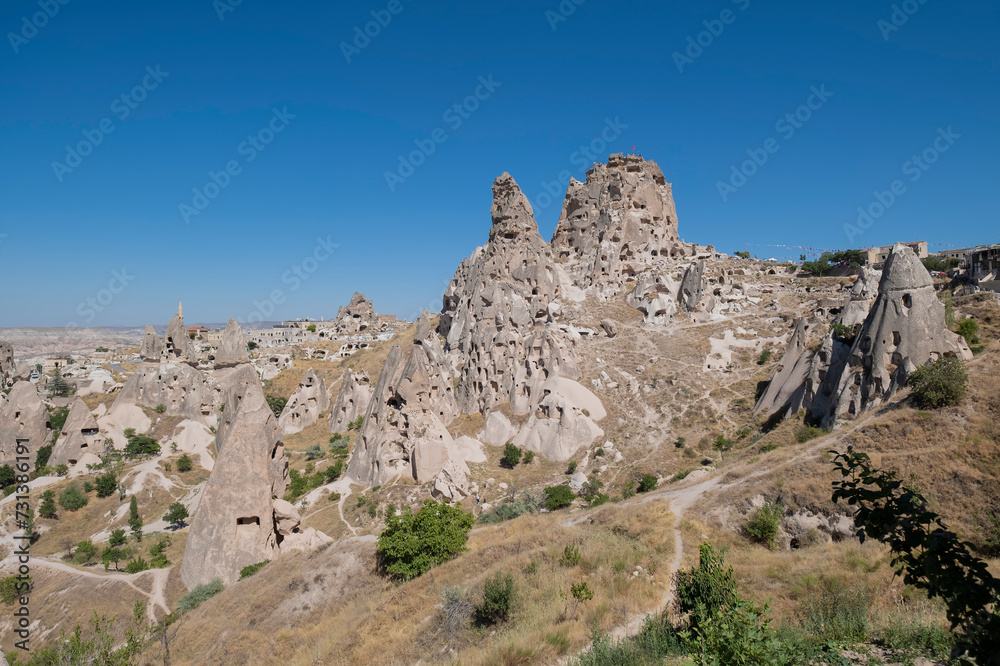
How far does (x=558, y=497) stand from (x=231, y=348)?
132 ft

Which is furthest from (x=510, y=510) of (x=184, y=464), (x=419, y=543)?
(x=184, y=464)

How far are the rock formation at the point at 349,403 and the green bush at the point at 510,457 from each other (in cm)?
1699

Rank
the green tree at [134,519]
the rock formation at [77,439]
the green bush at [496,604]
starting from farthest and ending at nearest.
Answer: the rock formation at [77,439] < the green tree at [134,519] < the green bush at [496,604]

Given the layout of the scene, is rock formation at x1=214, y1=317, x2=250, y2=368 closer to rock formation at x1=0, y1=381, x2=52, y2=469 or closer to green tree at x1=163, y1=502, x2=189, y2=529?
rock formation at x1=0, y1=381, x2=52, y2=469

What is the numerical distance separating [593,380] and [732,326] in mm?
15126

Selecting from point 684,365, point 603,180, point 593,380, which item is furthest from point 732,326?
point 603,180

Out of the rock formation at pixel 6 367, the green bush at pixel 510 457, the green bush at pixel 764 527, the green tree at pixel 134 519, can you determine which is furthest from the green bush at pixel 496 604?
the rock formation at pixel 6 367

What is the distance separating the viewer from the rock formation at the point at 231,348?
48250 mm

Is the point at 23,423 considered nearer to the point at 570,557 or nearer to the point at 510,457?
the point at 510,457

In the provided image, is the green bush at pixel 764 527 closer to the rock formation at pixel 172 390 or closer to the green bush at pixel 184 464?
the green bush at pixel 184 464

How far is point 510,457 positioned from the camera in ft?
94.9

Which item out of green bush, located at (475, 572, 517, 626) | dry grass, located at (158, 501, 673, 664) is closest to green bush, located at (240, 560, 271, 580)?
dry grass, located at (158, 501, 673, 664)

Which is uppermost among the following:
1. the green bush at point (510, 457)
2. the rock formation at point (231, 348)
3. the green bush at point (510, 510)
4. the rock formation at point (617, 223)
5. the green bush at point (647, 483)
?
the rock formation at point (617, 223)

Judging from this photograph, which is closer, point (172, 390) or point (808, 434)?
point (808, 434)
